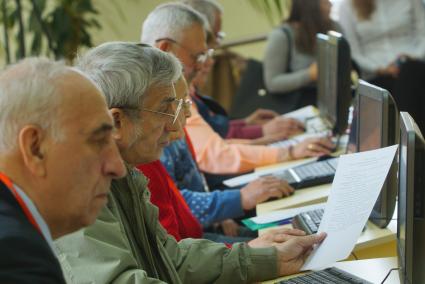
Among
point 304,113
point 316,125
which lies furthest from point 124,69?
point 304,113

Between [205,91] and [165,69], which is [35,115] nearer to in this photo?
[165,69]

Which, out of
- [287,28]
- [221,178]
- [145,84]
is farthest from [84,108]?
[287,28]

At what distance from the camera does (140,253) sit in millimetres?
1702

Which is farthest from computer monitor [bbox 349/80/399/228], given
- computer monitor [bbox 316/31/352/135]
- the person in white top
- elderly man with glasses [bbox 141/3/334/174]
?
the person in white top

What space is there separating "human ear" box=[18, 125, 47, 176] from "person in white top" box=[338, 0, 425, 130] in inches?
149

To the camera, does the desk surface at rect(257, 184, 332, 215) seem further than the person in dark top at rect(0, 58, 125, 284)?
Yes

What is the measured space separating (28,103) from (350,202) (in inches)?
35.3

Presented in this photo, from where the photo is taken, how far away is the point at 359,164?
5.65 feet

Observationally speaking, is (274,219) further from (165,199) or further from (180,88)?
(180,88)

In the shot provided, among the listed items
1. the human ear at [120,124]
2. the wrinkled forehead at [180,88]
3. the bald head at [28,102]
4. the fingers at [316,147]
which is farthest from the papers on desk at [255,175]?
the bald head at [28,102]

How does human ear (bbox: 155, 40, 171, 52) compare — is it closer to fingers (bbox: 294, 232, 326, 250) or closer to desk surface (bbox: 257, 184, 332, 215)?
desk surface (bbox: 257, 184, 332, 215)

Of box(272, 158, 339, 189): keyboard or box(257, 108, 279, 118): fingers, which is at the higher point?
box(272, 158, 339, 189): keyboard

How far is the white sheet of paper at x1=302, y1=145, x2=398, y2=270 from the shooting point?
1655 mm

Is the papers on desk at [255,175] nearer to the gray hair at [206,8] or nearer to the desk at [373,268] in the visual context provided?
the gray hair at [206,8]
